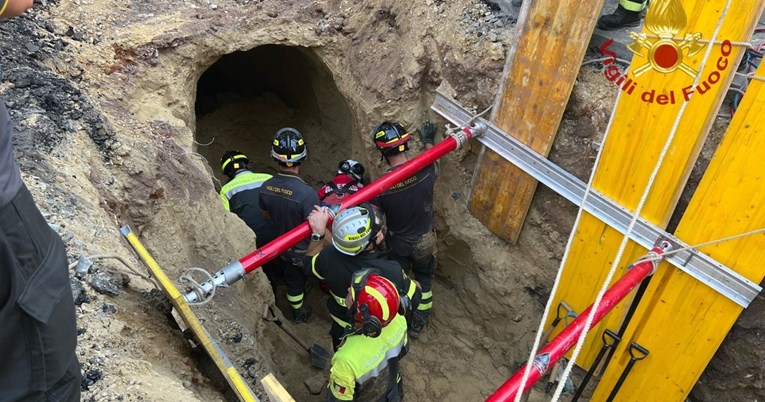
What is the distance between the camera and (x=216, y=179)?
5.26 meters

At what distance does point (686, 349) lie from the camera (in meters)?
4.08

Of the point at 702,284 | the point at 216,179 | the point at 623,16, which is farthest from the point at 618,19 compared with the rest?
the point at 216,179

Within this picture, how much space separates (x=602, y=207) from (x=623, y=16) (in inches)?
62.9

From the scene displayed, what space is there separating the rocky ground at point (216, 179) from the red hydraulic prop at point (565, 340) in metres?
0.81

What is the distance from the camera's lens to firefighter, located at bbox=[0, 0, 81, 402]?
1693 millimetres

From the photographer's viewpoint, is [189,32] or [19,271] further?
[189,32]

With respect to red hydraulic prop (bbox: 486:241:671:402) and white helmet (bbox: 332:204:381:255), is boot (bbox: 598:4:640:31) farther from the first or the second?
white helmet (bbox: 332:204:381:255)

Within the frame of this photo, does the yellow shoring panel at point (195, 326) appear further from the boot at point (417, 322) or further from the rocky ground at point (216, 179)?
the boot at point (417, 322)

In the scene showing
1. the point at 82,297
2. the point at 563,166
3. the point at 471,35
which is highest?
the point at 471,35

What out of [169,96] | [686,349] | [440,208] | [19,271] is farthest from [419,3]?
[19,271]

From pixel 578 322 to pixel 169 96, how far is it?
13.8ft

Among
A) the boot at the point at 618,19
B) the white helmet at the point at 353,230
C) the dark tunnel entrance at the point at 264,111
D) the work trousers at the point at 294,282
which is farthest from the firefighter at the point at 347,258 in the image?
the dark tunnel entrance at the point at 264,111

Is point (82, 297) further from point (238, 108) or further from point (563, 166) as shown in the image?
point (238, 108)

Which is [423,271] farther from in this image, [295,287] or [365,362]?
[365,362]
